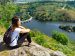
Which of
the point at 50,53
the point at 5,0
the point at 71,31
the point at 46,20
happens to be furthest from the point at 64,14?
the point at 50,53

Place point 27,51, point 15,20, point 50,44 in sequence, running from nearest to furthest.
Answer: point 15,20, point 27,51, point 50,44

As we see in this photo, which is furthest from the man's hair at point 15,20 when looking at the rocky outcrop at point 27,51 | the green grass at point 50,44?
the green grass at point 50,44

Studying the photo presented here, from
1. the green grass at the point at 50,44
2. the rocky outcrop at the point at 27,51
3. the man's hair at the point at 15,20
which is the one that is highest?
the man's hair at the point at 15,20

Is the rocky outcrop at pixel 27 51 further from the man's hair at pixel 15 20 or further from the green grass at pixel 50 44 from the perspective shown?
the green grass at pixel 50 44

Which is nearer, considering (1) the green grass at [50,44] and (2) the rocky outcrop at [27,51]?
(2) the rocky outcrop at [27,51]

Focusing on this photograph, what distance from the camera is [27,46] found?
7109 mm

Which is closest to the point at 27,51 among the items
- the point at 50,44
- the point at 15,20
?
the point at 15,20

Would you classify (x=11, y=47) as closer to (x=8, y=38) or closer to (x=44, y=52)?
(x=8, y=38)

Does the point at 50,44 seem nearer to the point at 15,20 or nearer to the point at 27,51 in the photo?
the point at 27,51

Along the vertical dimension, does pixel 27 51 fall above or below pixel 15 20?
below

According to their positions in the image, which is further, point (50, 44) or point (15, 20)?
point (50, 44)

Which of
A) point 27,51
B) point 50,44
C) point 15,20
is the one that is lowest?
point 50,44

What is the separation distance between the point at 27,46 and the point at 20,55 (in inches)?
17.6

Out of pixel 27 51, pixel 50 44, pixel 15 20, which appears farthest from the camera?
→ pixel 50 44
